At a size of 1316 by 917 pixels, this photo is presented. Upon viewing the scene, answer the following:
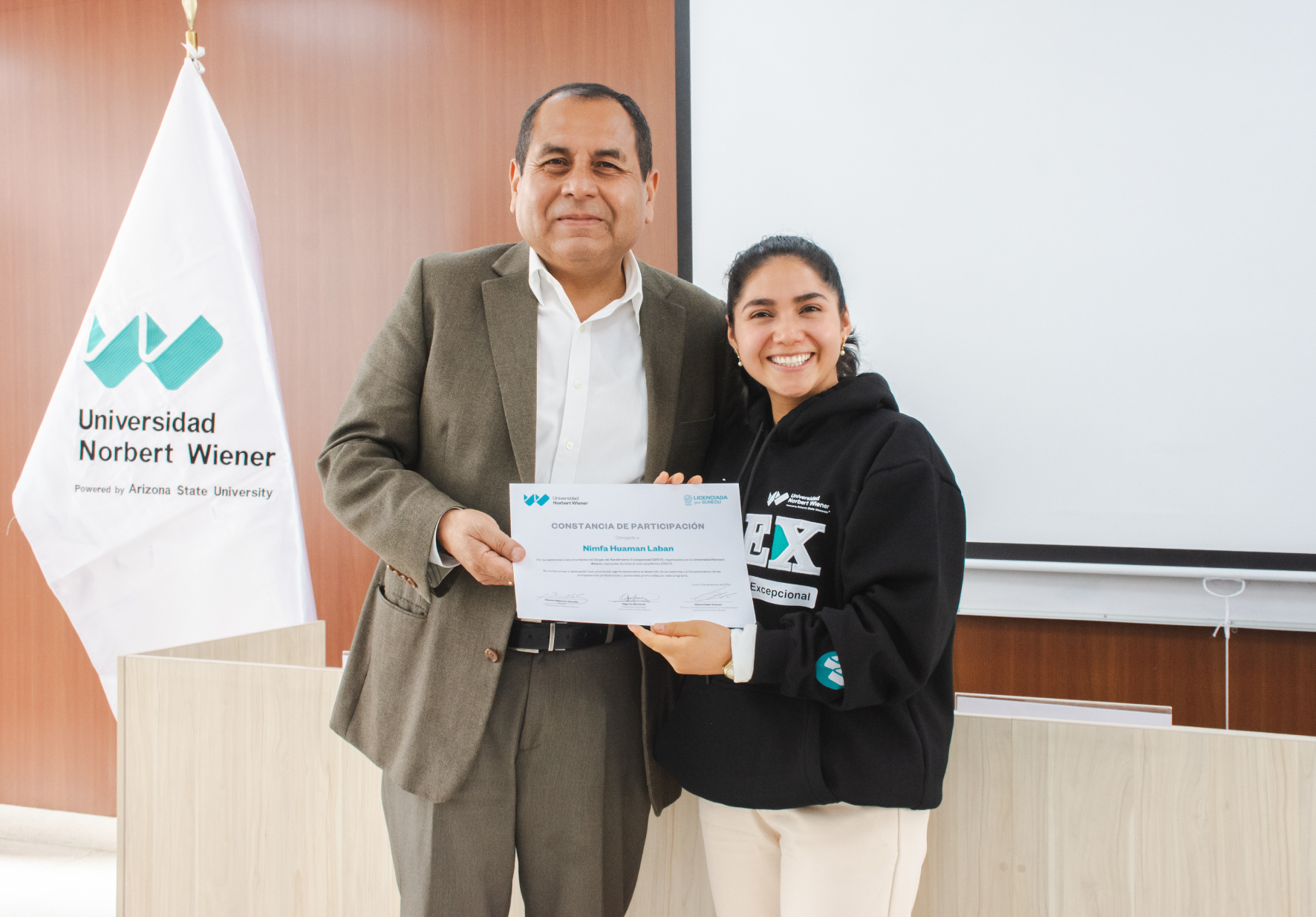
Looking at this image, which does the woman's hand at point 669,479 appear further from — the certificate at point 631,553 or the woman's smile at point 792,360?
the woman's smile at point 792,360

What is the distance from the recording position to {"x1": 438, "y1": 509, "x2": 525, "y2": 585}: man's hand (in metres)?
0.96

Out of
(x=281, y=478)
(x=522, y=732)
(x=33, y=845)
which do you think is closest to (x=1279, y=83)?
(x=522, y=732)

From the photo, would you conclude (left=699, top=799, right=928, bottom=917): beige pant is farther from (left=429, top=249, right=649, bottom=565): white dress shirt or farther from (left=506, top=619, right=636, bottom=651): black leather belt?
(left=429, top=249, right=649, bottom=565): white dress shirt

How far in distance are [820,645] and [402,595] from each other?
0.62 m

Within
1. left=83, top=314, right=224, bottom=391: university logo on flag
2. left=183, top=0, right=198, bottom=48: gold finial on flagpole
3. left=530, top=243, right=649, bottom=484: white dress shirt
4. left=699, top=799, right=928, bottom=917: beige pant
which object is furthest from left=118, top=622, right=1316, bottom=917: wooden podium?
left=183, top=0, right=198, bottom=48: gold finial on flagpole

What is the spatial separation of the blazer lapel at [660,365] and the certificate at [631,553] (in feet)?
0.62

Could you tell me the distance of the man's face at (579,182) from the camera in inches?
43.8

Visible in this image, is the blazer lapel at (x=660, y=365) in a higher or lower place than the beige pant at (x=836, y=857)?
higher

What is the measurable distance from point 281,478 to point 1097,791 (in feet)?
6.92

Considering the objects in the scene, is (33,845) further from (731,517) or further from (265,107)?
(731,517)

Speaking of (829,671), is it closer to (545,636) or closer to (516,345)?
(545,636)
